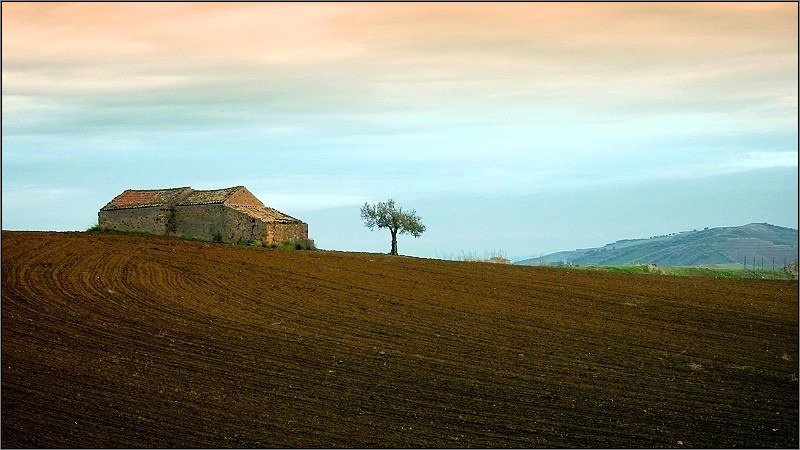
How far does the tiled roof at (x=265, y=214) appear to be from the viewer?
1689 inches

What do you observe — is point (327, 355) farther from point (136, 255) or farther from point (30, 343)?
point (136, 255)

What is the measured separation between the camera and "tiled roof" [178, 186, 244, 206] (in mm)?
44750

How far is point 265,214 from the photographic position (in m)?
43.9

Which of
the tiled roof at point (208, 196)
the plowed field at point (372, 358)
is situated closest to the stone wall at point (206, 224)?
the tiled roof at point (208, 196)

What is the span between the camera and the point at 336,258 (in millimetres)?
36469

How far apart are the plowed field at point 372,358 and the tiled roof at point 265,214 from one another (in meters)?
9.91

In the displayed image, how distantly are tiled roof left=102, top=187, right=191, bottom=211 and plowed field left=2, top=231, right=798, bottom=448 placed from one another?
1346 centimetres

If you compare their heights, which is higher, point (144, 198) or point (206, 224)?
point (144, 198)

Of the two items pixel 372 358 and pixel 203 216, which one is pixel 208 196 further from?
pixel 372 358

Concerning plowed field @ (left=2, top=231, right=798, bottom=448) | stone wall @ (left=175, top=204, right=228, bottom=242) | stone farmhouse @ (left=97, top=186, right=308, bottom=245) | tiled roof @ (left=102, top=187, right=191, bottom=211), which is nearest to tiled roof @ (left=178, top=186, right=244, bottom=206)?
stone farmhouse @ (left=97, top=186, right=308, bottom=245)

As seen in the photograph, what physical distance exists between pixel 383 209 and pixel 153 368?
32502 mm

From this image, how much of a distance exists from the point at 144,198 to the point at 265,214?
7.04 meters

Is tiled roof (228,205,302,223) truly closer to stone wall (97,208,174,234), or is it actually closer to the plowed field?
stone wall (97,208,174,234)

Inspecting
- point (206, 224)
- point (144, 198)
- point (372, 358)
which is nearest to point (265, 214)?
point (206, 224)
